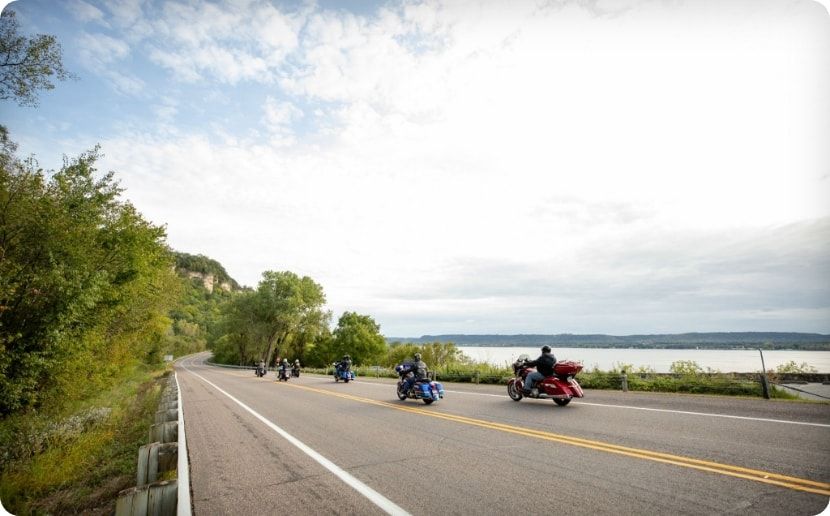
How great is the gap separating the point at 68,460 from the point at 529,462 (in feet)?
37.9

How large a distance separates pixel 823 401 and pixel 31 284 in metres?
22.2

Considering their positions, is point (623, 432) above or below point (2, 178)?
below

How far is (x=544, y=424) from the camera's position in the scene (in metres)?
7.25

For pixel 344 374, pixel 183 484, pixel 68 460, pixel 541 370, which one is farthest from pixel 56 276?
pixel 541 370

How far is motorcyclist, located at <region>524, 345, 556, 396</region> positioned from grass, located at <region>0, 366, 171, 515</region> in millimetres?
8789

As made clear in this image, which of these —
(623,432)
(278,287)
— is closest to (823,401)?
(623,432)

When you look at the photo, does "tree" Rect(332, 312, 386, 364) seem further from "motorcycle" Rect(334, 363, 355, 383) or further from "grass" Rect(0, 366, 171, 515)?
"grass" Rect(0, 366, 171, 515)

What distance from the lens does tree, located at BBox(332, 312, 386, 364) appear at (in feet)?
217

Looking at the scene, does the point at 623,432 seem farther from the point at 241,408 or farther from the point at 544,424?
the point at 241,408

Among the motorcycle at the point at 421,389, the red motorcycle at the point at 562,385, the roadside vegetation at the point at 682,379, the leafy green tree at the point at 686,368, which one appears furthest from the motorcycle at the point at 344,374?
the leafy green tree at the point at 686,368

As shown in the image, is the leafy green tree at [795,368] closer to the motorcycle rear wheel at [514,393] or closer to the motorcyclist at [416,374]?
the motorcycle rear wheel at [514,393]

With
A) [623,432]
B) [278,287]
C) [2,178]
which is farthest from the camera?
[278,287]

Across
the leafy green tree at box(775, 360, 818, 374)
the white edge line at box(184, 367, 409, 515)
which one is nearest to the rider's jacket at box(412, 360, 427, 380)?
the white edge line at box(184, 367, 409, 515)

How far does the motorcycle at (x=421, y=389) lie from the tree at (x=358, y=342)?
55.6 m
